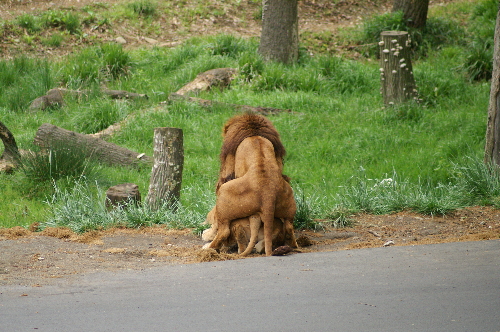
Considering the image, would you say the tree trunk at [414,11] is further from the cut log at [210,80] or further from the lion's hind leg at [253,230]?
the lion's hind leg at [253,230]

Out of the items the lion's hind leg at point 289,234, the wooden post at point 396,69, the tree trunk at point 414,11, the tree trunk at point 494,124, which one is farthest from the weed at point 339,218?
the tree trunk at point 414,11

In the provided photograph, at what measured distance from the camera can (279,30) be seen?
1360 cm

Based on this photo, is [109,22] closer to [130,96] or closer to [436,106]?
[130,96]

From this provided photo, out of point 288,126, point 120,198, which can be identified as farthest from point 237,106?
point 120,198

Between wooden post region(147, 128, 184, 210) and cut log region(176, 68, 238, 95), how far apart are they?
503 cm

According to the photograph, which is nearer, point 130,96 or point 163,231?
point 163,231

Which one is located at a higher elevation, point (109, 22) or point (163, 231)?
point (109, 22)

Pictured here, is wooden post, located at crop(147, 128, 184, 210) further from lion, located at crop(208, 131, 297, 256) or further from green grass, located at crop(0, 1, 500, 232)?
lion, located at crop(208, 131, 297, 256)

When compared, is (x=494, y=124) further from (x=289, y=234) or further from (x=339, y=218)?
(x=289, y=234)

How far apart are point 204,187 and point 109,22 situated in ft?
30.4

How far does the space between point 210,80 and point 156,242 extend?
6.75 m

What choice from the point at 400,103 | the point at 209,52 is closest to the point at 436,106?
the point at 400,103

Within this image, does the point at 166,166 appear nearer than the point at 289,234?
No

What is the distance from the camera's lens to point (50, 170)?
8.48 m
